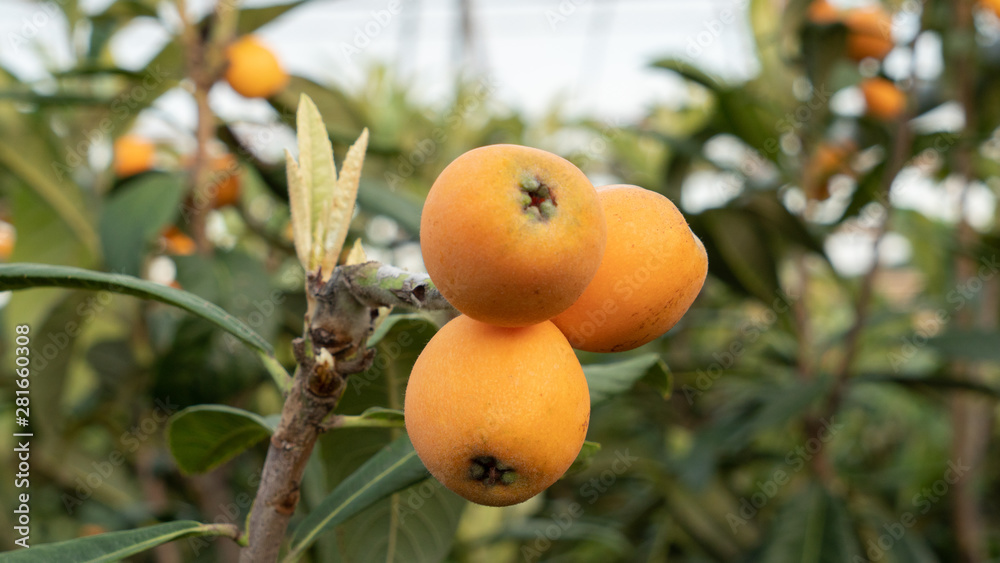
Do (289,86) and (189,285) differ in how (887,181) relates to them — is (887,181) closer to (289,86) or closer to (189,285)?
(289,86)

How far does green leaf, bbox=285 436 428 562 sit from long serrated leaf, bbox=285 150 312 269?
233 mm

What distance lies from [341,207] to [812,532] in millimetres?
1442

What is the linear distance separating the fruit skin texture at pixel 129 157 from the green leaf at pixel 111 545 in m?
1.39

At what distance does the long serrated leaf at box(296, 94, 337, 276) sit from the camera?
685 millimetres

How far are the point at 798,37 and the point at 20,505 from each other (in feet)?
7.62

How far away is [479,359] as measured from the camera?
520 millimetres

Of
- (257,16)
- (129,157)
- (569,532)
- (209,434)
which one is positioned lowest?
(569,532)

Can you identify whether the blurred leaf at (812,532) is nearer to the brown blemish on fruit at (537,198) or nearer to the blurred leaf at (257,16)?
the brown blemish on fruit at (537,198)

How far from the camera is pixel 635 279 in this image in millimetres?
562

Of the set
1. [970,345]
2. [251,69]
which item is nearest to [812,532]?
[970,345]

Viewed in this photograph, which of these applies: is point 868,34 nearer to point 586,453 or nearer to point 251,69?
point 251,69

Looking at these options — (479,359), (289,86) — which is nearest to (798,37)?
(289,86)

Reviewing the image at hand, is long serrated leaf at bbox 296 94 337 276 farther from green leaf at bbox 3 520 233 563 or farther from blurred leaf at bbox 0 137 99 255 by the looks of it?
blurred leaf at bbox 0 137 99 255

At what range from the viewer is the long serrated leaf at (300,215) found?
2.17 ft
